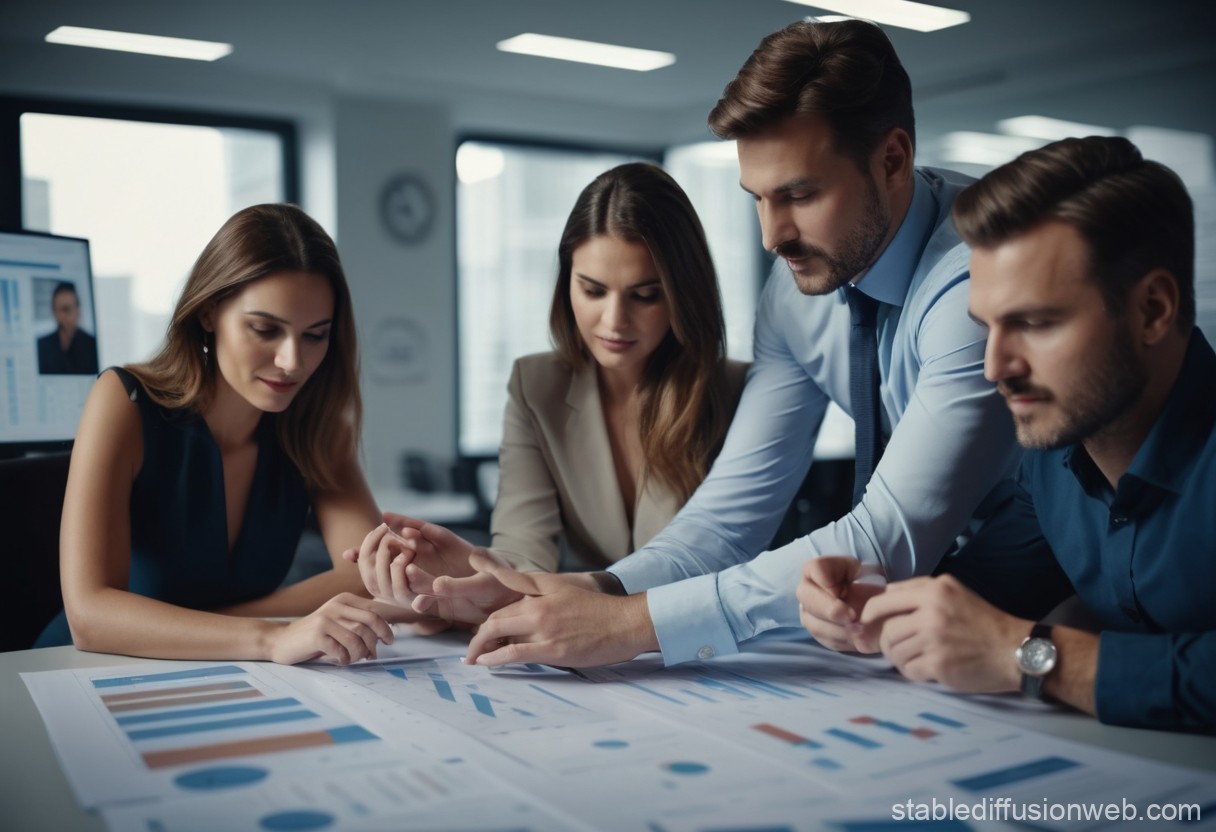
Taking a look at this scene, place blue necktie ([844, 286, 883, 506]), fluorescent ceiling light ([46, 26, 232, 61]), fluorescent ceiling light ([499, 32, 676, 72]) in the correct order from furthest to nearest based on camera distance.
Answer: fluorescent ceiling light ([499, 32, 676, 72])
fluorescent ceiling light ([46, 26, 232, 61])
blue necktie ([844, 286, 883, 506])

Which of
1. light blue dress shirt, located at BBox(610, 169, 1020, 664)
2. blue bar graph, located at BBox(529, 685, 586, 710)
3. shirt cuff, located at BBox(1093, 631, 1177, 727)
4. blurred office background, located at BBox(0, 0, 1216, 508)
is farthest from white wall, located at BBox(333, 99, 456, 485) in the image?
shirt cuff, located at BBox(1093, 631, 1177, 727)

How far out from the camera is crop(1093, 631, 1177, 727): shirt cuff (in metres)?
1.15

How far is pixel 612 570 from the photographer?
179 centimetres

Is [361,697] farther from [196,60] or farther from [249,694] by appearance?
[196,60]

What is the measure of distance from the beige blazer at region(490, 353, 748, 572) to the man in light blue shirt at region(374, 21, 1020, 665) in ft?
0.67

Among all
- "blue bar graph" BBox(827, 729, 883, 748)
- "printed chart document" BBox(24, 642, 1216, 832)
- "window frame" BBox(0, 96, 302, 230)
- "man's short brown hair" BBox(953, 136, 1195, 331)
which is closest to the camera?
"printed chart document" BBox(24, 642, 1216, 832)

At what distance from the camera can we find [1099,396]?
4.08ft

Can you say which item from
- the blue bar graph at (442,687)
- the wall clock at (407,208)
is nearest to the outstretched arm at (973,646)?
the blue bar graph at (442,687)

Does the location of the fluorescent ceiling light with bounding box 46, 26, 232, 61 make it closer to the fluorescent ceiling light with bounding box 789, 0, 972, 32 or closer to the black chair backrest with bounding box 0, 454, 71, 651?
the fluorescent ceiling light with bounding box 789, 0, 972, 32

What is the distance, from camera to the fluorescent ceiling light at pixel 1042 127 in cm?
682

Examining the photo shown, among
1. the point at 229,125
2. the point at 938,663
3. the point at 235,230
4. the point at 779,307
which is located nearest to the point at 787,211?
the point at 779,307

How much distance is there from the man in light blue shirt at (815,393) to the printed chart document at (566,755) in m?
0.08

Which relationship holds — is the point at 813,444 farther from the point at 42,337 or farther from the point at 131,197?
the point at 131,197

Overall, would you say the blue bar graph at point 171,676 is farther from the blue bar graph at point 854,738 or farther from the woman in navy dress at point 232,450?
the blue bar graph at point 854,738
